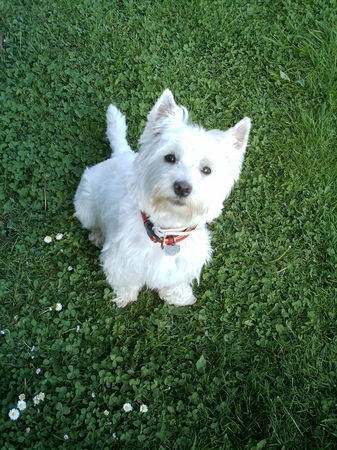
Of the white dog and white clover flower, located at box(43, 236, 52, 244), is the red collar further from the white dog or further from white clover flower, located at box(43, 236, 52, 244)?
white clover flower, located at box(43, 236, 52, 244)

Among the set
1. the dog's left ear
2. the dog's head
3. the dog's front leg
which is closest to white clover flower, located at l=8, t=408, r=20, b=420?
the dog's front leg

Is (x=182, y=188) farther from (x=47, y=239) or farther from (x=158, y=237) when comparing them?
(x=47, y=239)

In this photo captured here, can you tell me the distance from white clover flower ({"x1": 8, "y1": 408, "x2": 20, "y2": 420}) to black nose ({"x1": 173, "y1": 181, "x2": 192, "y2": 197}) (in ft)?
6.41

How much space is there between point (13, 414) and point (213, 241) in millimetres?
2278

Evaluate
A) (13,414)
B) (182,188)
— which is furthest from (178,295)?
(13,414)

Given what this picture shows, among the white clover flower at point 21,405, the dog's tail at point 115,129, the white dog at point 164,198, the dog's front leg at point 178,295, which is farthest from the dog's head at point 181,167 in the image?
the white clover flower at point 21,405

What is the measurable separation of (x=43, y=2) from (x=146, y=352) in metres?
4.49

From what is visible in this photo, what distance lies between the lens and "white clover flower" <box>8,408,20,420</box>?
10.1ft

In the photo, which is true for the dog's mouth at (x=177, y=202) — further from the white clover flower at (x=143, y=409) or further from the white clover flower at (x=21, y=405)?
the white clover flower at (x=21, y=405)

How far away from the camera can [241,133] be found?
2.82 metres

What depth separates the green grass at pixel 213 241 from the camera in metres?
3.35

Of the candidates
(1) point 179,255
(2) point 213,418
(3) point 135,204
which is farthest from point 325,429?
(3) point 135,204

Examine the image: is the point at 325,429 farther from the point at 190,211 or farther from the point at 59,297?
the point at 59,297

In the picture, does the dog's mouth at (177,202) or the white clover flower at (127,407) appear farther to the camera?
the white clover flower at (127,407)
